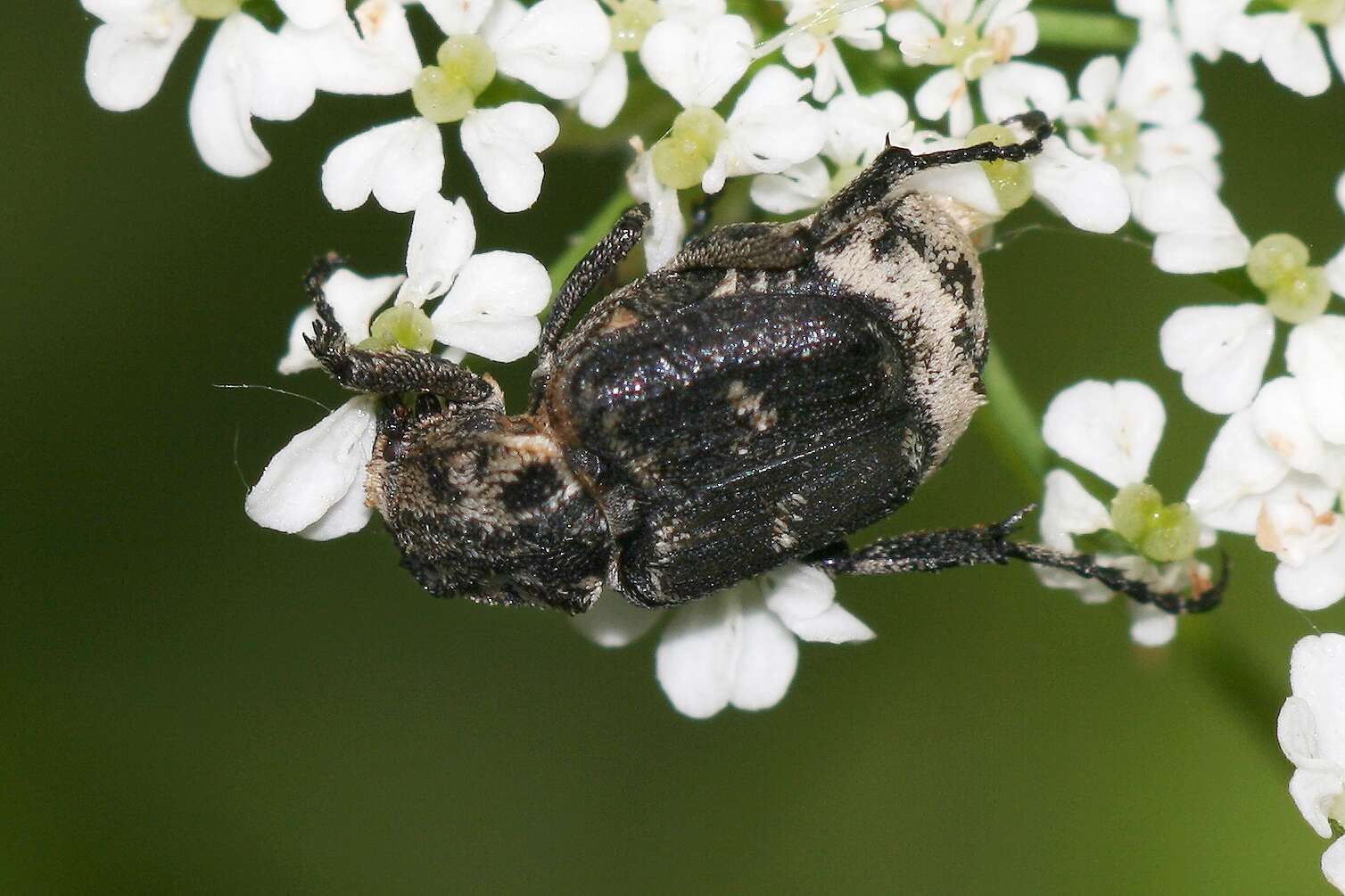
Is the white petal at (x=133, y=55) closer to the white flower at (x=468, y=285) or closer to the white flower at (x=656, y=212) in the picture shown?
the white flower at (x=468, y=285)

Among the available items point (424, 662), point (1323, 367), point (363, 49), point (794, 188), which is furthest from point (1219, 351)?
point (424, 662)

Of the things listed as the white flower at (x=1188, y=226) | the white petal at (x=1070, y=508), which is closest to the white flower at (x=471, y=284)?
the white petal at (x=1070, y=508)

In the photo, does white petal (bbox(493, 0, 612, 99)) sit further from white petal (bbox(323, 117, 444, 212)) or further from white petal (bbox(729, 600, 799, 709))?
white petal (bbox(729, 600, 799, 709))

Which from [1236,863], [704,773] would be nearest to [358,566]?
[704,773]

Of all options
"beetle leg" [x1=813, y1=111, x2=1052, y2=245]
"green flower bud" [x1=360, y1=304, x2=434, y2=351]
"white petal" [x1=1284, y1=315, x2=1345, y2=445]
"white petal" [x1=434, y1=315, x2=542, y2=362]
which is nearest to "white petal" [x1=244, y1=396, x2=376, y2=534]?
"green flower bud" [x1=360, y1=304, x2=434, y2=351]

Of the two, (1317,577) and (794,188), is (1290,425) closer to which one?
(1317,577)
